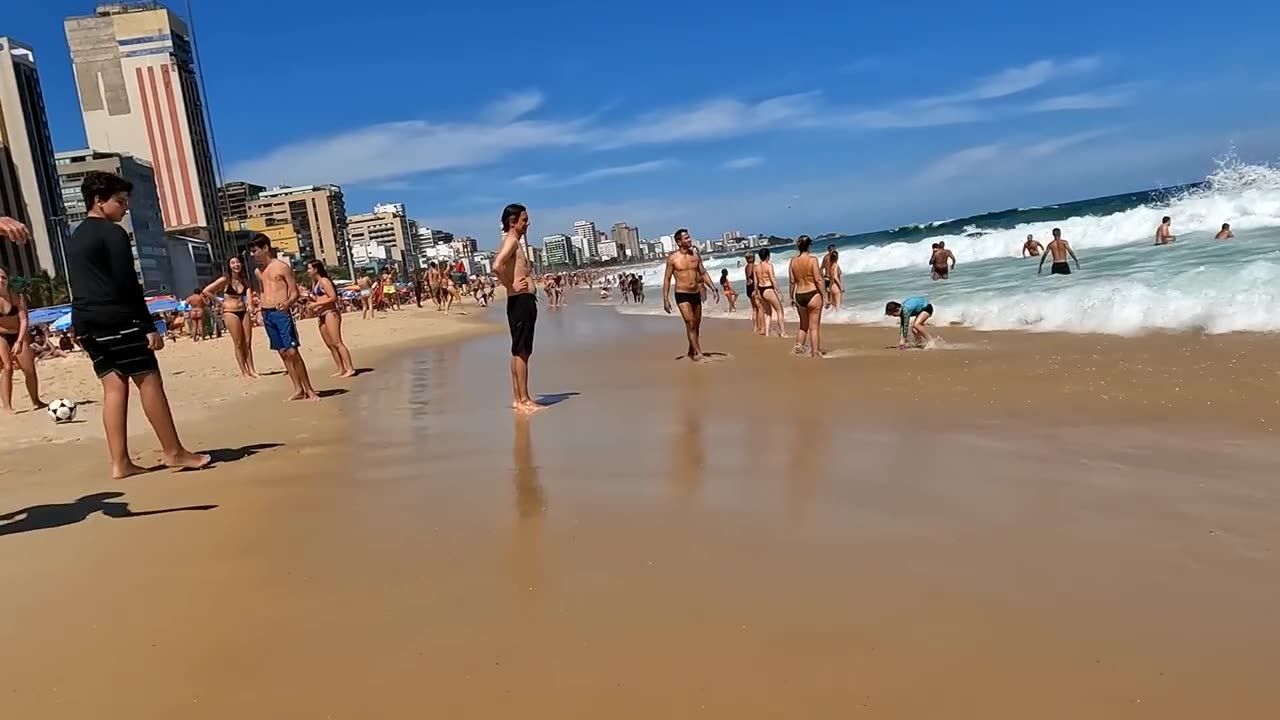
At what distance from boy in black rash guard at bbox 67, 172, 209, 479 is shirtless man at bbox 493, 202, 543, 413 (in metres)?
2.53

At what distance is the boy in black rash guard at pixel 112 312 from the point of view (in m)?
4.48

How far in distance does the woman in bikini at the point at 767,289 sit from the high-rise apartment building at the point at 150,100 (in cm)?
10369

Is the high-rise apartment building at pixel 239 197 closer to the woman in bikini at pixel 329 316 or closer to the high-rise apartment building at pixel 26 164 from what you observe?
the high-rise apartment building at pixel 26 164

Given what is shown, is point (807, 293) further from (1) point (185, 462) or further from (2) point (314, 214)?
(2) point (314, 214)

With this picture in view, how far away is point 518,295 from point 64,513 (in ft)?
11.5

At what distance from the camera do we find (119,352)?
4.54m

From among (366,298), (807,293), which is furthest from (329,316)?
(366,298)

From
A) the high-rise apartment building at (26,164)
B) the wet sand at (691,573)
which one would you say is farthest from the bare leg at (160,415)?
the high-rise apartment building at (26,164)

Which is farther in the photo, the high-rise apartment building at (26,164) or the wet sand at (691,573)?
the high-rise apartment building at (26,164)

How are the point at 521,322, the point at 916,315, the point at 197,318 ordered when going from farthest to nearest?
the point at 197,318 < the point at 916,315 < the point at 521,322

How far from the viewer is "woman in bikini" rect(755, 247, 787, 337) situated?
12711 millimetres

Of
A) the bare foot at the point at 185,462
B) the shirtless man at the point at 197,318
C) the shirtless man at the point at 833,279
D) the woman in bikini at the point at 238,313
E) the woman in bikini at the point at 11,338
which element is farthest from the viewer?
the shirtless man at the point at 197,318

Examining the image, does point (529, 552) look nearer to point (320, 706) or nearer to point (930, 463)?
point (320, 706)

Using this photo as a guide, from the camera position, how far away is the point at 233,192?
153000 millimetres
